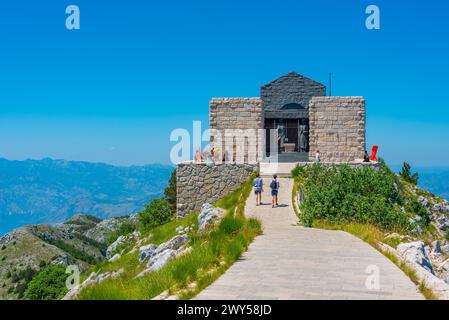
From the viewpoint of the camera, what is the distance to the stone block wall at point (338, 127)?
107 feet

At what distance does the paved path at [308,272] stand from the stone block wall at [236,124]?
16.9 metres

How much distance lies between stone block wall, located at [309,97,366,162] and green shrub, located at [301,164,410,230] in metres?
7.66

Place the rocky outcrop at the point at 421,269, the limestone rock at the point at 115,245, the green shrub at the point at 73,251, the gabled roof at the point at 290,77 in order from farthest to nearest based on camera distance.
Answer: the green shrub at the point at 73,251 → the limestone rock at the point at 115,245 → the gabled roof at the point at 290,77 → the rocky outcrop at the point at 421,269

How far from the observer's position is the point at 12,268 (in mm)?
122250

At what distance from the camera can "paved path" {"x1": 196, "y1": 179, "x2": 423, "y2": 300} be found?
8500 mm

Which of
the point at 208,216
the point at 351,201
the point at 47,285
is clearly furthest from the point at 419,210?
the point at 47,285

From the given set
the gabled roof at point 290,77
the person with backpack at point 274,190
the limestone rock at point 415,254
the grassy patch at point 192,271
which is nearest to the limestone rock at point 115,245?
the gabled roof at point 290,77

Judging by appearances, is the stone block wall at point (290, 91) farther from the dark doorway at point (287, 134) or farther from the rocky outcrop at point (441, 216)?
the rocky outcrop at point (441, 216)

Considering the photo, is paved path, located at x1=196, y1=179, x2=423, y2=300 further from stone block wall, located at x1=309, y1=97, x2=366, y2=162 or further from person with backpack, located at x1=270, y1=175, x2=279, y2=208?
stone block wall, located at x1=309, y1=97, x2=366, y2=162
